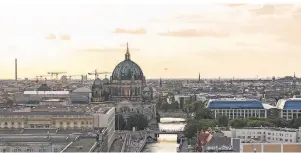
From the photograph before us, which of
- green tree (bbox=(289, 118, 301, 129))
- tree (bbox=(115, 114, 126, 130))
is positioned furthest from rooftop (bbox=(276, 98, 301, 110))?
tree (bbox=(115, 114, 126, 130))

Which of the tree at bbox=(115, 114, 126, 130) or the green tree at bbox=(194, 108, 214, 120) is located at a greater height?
the green tree at bbox=(194, 108, 214, 120)

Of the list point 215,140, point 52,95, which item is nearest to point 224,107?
point 52,95

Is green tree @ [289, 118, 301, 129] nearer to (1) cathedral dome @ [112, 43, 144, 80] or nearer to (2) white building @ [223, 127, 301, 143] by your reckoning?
(2) white building @ [223, 127, 301, 143]

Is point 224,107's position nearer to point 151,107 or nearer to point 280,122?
point 151,107

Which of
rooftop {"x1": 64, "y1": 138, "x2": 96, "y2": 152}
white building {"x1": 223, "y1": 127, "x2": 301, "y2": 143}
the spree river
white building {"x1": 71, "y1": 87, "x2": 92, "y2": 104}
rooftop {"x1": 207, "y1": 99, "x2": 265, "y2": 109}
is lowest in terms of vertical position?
the spree river

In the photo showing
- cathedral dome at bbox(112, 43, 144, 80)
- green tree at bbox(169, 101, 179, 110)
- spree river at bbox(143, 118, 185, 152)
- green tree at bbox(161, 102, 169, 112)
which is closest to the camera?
spree river at bbox(143, 118, 185, 152)

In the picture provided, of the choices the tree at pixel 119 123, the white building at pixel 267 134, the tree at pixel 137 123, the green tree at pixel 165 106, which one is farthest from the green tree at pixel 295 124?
the green tree at pixel 165 106

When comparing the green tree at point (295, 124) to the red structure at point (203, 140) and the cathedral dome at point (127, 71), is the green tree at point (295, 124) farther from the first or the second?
the cathedral dome at point (127, 71)
